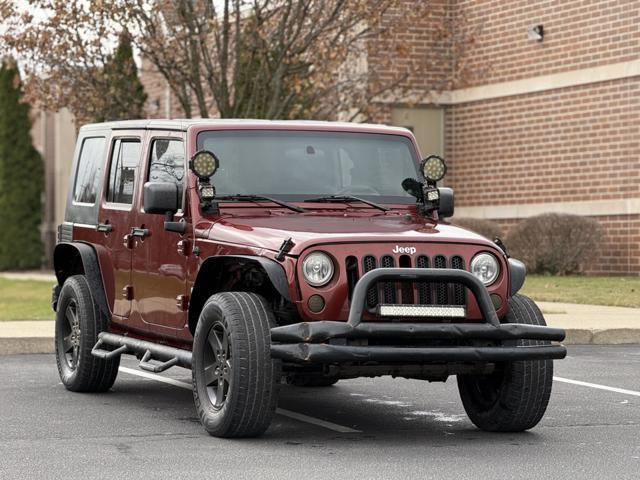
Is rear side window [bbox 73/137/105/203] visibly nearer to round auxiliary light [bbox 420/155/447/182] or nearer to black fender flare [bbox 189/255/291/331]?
black fender flare [bbox 189/255/291/331]

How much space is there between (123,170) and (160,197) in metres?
1.49

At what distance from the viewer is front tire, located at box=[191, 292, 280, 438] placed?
841 cm

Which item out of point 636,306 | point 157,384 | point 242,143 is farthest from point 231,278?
point 636,306

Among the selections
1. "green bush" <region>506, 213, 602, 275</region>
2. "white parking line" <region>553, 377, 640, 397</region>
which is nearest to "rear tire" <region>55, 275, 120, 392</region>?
"white parking line" <region>553, 377, 640, 397</region>

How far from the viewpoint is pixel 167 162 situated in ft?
33.5

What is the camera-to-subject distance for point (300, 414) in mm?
10172

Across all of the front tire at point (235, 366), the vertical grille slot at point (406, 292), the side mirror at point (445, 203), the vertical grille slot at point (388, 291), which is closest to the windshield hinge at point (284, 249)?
the front tire at point (235, 366)

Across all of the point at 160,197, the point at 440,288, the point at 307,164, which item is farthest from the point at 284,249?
the point at 307,164

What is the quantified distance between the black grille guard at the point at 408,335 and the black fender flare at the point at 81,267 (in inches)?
116

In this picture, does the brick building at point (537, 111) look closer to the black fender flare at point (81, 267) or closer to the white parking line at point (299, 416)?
the white parking line at point (299, 416)

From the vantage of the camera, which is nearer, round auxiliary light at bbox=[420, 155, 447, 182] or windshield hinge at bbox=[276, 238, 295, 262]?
windshield hinge at bbox=[276, 238, 295, 262]

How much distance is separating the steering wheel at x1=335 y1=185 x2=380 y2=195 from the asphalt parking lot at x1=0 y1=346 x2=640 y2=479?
1.51m

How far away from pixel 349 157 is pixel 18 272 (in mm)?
26204

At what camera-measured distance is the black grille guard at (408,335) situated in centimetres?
820
